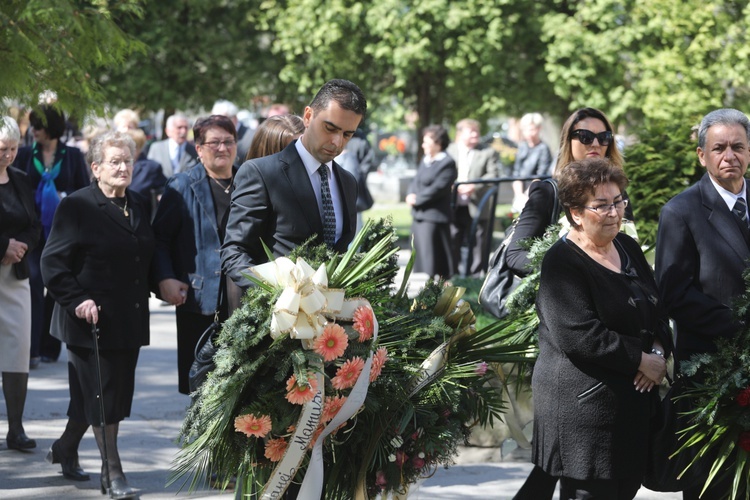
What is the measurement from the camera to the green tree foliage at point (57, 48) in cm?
555

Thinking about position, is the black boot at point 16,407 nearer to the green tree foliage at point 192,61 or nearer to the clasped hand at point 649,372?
the clasped hand at point 649,372

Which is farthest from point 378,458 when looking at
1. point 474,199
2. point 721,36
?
point 721,36

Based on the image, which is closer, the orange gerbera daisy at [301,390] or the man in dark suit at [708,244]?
the orange gerbera daisy at [301,390]

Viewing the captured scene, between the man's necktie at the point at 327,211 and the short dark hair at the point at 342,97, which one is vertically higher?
the short dark hair at the point at 342,97

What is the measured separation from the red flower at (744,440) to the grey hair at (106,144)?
147 inches

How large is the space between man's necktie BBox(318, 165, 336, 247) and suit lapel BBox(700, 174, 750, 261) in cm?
171

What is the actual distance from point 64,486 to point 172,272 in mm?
1398

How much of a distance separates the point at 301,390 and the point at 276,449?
1.05ft

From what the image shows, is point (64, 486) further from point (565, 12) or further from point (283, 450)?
point (565, 12)

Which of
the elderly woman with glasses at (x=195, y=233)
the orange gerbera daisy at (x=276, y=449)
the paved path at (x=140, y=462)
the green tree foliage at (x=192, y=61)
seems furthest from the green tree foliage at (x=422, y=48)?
the orange gerbera daisy at (x=276, y=449)

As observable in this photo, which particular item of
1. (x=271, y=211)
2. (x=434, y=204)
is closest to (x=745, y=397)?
(x=271, y=211)

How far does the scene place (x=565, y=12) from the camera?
68.5 ft

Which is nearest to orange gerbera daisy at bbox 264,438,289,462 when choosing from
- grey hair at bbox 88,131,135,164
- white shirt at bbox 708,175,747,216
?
white shirt at bbox 708,175,747,216

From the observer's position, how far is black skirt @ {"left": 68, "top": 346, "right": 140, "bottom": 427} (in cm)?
621
